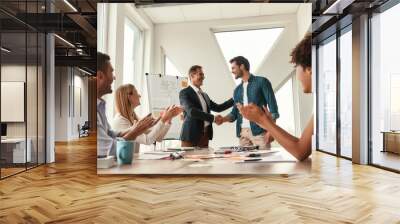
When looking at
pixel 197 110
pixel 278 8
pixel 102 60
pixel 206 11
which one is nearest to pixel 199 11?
pixel 206 11

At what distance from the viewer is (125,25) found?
5738 mm

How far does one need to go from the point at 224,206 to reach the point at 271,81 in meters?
2.46

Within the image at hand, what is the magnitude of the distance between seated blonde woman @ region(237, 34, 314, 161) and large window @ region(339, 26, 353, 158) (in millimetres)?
2587

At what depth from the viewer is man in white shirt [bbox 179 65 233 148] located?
585 cm

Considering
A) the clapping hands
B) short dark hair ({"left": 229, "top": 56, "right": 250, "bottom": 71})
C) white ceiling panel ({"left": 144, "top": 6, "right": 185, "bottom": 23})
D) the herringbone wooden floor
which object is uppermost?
white ceiling panel ({"left": 144, "top": 6, "right": 185, "bottom": 23})

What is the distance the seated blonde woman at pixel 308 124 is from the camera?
576cm

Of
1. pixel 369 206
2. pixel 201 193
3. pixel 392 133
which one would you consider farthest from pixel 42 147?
pixel 392 133

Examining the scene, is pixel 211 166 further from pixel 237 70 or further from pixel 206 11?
pixel 206 11

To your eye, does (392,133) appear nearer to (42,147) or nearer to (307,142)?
(307,142)

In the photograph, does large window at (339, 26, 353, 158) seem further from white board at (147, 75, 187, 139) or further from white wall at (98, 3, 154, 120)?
white wall at (98, 3, 154, 120)

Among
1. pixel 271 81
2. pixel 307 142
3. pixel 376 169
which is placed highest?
pixel 271 81

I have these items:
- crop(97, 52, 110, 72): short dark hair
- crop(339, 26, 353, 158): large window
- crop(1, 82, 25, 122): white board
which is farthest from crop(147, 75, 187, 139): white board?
crop(339, 26, 353, 158): large window

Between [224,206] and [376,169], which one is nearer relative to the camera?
[224,206]

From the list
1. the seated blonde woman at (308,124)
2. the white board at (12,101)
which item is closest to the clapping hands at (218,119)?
the seated blonde woman at (308,124)
